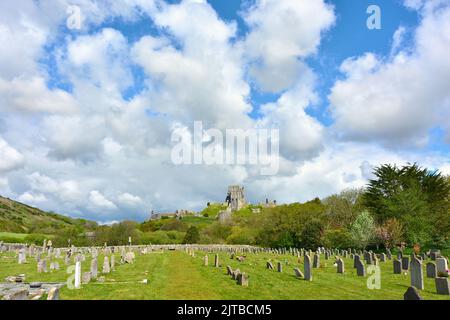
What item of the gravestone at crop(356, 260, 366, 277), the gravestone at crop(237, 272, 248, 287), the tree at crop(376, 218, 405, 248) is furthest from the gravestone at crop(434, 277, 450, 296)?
the tree at crop(376, 218, 405, 248)

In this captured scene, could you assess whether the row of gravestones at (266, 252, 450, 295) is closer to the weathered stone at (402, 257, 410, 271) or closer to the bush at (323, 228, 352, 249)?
the weathered stone at (402, 257, 410, 271)

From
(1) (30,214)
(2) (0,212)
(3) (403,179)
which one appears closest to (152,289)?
(3) (403,179)

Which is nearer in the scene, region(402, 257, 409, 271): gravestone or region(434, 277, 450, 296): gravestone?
region(434, 277, 450, 296): gravestone

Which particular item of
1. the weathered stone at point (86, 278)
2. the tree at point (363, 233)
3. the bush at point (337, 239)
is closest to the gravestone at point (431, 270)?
the weathered stone at point (86, 278)

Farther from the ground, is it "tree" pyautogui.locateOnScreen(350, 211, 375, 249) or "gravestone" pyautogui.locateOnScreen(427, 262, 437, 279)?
"tree" pyautogui.locateOnScreen(350, 211, 375, 249)

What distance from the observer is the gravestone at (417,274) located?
1816 cm

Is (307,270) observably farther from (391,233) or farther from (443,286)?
(391,233)

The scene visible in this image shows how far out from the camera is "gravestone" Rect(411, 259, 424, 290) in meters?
18.2

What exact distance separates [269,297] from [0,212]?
155 meters

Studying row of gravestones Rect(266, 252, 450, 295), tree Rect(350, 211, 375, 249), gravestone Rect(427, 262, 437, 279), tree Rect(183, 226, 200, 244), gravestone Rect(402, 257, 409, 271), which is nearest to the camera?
row of gravestones Rect(266, 252, 450, 295)

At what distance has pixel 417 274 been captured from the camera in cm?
1839

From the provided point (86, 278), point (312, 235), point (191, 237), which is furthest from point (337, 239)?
point (86, 278)

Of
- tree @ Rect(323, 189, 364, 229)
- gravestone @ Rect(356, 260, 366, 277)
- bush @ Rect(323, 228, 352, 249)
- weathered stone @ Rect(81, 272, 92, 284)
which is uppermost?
tree @ Rect(323, 189, 364, 229)

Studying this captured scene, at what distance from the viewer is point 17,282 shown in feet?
71.9
